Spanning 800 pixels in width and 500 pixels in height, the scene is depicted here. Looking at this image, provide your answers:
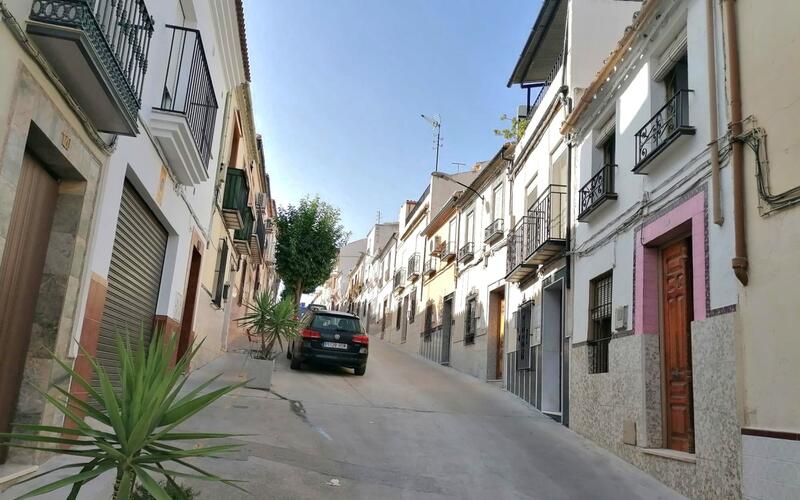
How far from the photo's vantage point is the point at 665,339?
7797mm

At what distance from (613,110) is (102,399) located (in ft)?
28.8

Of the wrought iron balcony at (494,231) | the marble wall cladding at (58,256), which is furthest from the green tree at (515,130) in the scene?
the marble wall cladding at (58,256)

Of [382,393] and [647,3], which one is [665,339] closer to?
[647,3]

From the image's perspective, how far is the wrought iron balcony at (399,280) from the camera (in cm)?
2916

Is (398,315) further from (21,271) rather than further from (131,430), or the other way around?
(131,430)

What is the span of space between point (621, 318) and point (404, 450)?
136 inches

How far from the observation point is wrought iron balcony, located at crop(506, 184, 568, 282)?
11555 mm

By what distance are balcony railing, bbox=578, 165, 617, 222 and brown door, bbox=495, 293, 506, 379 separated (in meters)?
A: 5.20

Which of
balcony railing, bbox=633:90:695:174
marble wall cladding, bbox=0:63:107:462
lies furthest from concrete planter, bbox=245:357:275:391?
balcony railing, bbox=633:90:695:174

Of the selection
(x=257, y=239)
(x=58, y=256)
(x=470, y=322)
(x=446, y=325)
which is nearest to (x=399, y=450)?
(x=58, y=256)

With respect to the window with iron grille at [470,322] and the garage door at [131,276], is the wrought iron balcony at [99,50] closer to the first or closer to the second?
the garage door at [131,276]

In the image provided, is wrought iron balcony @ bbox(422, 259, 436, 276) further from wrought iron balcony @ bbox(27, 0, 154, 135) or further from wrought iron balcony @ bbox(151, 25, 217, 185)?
wrought iron balcony @ bbox(27, 0, 154, 135)

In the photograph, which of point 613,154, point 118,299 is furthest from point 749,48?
point 118,299

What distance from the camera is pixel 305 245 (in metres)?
27.6
